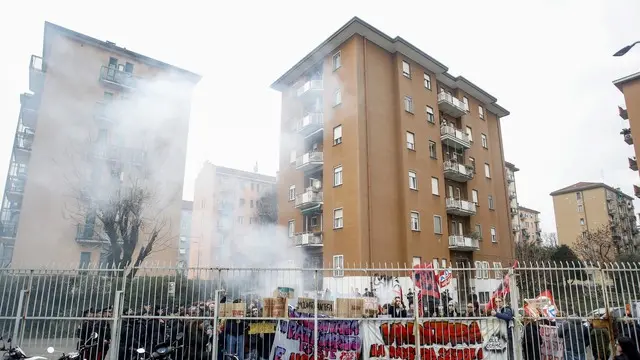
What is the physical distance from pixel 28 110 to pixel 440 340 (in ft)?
89.5

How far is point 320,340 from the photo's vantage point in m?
6.95

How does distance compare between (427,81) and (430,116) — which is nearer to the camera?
(430,116)

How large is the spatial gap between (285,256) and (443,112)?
1474 centimetres

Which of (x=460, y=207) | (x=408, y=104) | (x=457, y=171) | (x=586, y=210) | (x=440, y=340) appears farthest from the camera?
(x=586, y=210)

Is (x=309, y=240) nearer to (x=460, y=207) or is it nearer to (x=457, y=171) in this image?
(x=460, y=207)

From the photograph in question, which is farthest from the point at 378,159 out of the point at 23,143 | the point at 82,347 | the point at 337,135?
the point at 23,143

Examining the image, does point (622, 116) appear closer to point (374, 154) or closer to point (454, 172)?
point (454, 172)

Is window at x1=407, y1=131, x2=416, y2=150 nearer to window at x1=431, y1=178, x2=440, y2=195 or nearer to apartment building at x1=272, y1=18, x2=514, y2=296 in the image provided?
apartment building at x1=272, y1=18, x2=514, y2=296

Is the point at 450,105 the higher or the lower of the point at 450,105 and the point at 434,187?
A: the higher

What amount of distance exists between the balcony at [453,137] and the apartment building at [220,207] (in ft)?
67.7

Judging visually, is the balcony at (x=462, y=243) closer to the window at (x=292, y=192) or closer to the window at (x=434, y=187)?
the window at (x=434, y=187)

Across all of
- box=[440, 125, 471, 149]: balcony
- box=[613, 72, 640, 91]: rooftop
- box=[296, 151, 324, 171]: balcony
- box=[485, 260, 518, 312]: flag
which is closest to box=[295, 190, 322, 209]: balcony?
box=[296, 151, 324, 171]: balcony

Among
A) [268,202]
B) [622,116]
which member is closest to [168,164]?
[268,202]

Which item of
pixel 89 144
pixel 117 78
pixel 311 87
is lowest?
pixel 89 144
